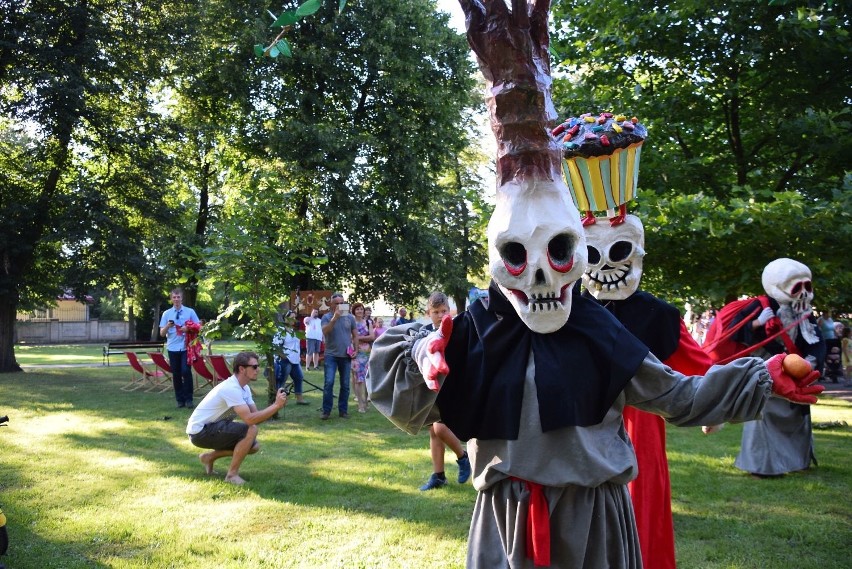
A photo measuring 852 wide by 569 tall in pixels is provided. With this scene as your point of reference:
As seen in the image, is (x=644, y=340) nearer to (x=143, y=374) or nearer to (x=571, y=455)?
(x=571, y=455)

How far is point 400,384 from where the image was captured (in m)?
2.83

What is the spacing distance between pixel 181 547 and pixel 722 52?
7.66 m

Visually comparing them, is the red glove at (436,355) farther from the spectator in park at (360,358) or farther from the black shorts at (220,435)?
the spectator in park at (360,358)

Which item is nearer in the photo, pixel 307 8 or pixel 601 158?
pixel 307 8

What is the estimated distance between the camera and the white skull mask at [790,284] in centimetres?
657

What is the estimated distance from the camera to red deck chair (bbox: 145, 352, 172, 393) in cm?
1549

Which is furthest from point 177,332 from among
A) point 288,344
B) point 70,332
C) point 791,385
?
point 70,332

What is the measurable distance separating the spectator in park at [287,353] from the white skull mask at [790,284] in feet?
22.8

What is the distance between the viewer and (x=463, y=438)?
3.00m

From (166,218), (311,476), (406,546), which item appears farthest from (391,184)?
(406,546)

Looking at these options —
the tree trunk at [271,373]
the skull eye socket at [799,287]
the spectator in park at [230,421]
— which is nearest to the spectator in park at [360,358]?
the tree trunk at [271,373]

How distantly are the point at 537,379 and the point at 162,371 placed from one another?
15.1 meters

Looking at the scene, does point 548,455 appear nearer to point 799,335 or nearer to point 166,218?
point 799,335

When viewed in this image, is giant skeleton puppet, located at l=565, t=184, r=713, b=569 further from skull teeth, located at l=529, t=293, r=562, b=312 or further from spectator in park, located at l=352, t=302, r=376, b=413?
spectator in park, located at l=352, t=302, r=376, b=413
